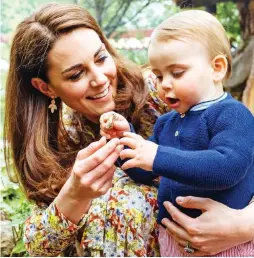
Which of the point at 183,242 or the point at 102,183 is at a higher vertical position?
the point at 102,183

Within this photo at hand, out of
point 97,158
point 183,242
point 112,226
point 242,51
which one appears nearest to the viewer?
point 97,158

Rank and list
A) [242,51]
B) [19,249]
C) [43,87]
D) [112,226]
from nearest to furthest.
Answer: [112,226]
[43,87]
[19,249]
[242,51]

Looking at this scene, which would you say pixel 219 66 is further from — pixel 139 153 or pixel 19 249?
pixel 19 249

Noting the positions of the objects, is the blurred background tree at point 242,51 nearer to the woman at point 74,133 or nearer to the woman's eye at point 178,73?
the woman at point 74,133

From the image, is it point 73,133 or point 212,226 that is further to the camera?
point 73,133

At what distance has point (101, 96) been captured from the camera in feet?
5.41

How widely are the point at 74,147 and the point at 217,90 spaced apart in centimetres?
68

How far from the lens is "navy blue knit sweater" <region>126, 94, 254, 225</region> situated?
1221 millimetres

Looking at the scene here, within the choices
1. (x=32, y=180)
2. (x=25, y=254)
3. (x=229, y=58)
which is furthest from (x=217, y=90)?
(x=25, y=254)

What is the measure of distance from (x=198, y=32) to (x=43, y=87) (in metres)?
0.69

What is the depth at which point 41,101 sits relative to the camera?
1863 mm

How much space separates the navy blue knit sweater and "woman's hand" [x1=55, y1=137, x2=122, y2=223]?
0.15m

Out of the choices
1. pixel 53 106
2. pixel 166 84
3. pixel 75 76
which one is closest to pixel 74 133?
pixel 53 106

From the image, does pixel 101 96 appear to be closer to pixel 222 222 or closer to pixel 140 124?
pixel 140 124
